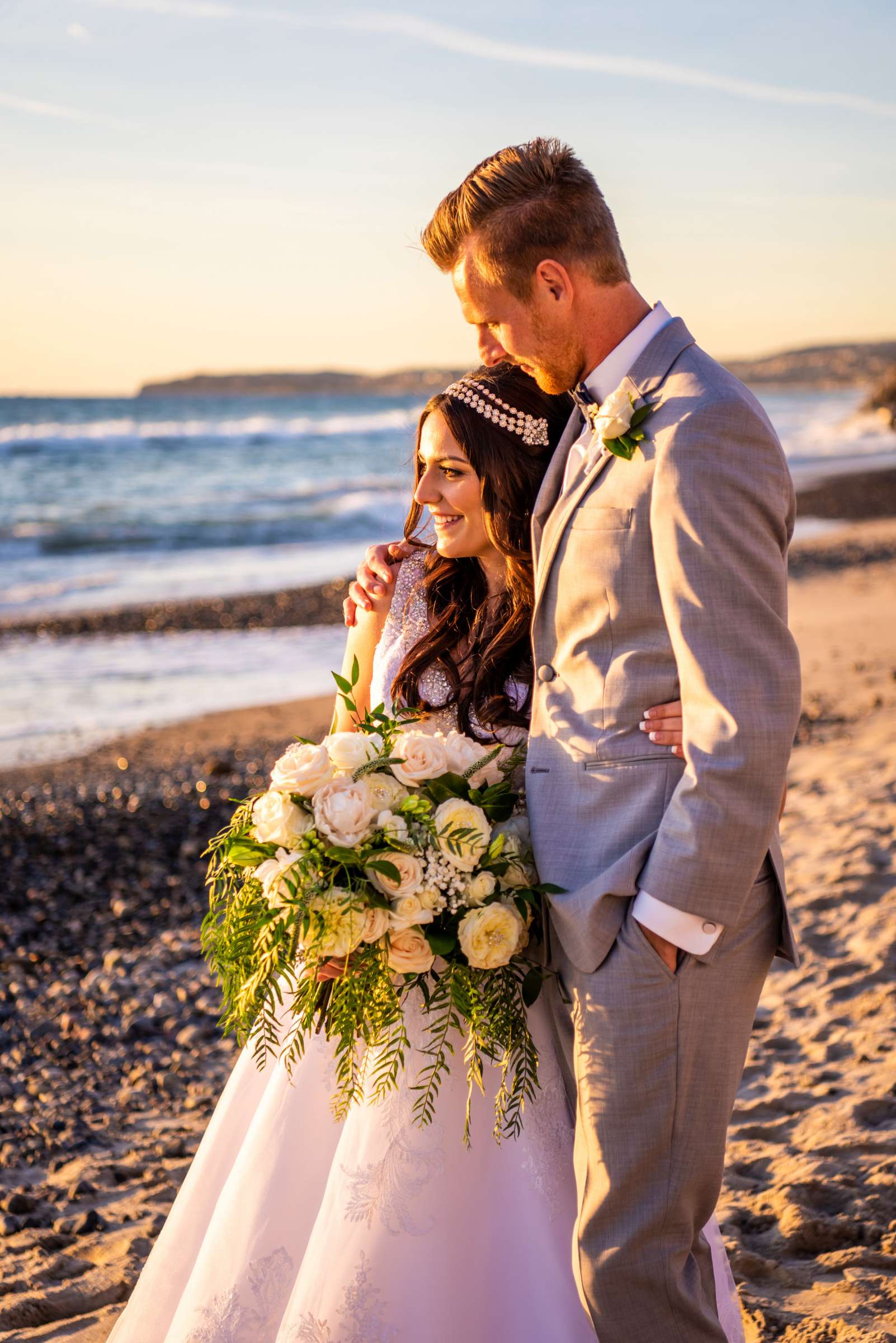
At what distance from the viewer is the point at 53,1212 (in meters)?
3.92

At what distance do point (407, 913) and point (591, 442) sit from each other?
1003 mm

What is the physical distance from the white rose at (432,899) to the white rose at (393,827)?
10 centimetres

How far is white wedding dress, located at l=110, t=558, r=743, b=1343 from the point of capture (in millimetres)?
2549

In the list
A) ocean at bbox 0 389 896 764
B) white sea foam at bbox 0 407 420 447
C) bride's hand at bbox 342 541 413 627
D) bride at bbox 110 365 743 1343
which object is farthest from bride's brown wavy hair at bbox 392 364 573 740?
white sea foam at bbox 0 407 420 447

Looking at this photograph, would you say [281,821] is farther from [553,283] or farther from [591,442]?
[553,283]

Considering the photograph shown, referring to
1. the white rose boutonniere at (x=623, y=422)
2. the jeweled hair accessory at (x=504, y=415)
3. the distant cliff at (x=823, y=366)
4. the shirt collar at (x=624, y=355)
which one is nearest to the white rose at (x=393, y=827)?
the white rose boutonniere at (x=623, y=422)

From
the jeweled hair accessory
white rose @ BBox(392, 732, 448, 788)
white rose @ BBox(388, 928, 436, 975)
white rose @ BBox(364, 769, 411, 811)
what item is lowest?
white rose @ BBox(388, 928, 436, 975)

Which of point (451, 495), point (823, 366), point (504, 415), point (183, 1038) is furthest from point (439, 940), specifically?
point (823, 366)

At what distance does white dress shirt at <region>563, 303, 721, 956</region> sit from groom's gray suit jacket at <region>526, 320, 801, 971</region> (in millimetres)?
25

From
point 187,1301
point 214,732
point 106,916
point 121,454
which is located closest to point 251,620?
point 214,732

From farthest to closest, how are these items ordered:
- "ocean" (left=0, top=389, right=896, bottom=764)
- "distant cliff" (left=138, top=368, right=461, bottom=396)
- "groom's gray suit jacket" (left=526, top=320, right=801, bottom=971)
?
"distant cliff" (left=138, top=368, right=461, bottom=396)
"ocean" (left=0, top=389, right=896, bottom=764)
"groom's gray suit jacket" (left=526, top=320, right=801, bottom=971)

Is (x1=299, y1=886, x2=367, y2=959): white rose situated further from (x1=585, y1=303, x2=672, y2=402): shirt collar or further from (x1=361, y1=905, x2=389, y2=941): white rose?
(x1=585, y1=303, x2=672, y2=402): shirt collar

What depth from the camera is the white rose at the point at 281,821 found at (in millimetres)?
2414

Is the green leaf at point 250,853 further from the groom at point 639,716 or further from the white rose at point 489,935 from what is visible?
the groom at point 639,716
